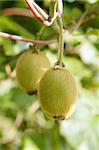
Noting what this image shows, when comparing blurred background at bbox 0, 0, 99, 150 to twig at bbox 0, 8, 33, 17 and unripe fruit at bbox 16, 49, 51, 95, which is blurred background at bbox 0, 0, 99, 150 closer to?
twig at bbox 0, 8, 33, 17

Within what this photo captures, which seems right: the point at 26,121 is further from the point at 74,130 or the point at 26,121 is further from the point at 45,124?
the point at 74,130

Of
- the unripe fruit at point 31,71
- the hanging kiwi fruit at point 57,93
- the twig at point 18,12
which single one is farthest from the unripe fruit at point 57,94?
the twig at point 18,12

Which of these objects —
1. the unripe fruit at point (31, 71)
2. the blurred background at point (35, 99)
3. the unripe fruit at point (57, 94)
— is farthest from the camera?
the blurred background at point (35, 99)

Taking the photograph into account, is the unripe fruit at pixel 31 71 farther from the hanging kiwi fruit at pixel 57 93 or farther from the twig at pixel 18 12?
the twig at pixel 18 12

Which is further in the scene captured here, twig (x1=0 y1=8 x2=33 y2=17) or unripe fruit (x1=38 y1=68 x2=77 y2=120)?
twig (x1=0 y1=8 x2=33 y2=17)

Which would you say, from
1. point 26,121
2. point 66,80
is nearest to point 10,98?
point 26,121

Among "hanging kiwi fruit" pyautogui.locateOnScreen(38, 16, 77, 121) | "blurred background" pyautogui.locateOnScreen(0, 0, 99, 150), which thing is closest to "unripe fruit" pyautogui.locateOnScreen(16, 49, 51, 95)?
"hanging kiwi fruit" pyautogui.locateOnScreen(38, 16, 77, 121)
